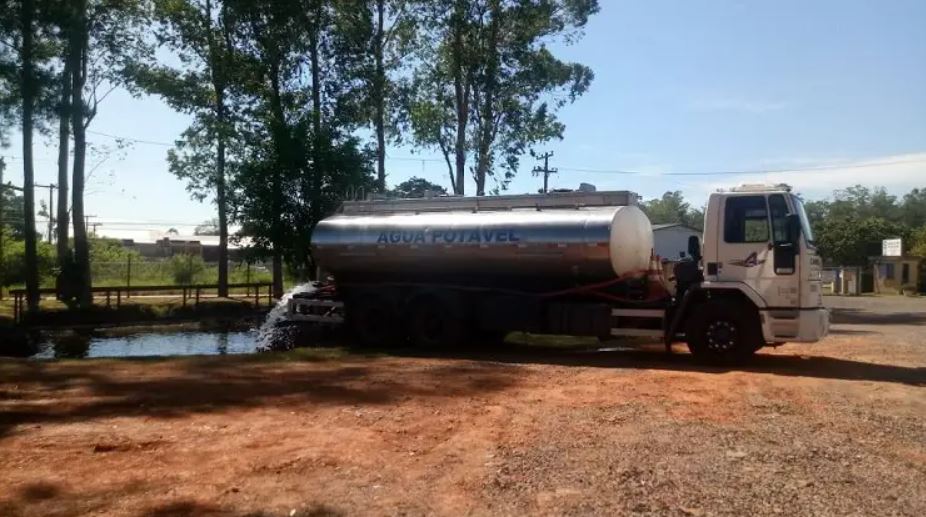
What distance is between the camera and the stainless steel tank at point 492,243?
47.5 ft

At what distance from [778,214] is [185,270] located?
3678cm

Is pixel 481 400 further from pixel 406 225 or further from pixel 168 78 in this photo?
pixel 168 78

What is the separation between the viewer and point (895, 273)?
179 feet

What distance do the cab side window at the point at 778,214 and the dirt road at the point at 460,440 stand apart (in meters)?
2.12

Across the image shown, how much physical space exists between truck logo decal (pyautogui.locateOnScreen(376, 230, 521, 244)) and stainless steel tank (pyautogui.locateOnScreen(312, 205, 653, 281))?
0.02m

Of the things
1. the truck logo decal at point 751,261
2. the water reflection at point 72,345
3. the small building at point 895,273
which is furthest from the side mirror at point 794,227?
the small building at point 895,273

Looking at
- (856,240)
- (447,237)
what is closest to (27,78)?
(447,237)

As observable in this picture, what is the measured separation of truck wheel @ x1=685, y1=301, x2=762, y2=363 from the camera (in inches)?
519

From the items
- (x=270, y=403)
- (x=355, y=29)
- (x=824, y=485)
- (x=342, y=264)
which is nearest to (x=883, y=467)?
(x=824, y=485)

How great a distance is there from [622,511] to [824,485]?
5.75ft

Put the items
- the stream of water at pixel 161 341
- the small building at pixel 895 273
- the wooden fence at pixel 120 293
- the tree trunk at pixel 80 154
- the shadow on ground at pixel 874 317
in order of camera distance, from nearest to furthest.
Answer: the stream of water at pixel 161 341 < the shadow on ground at pixel 874 317 < the wooden fence at pixel 120 293 < the tree trunk at pixel 80 154 < the small building at pixel 895 273

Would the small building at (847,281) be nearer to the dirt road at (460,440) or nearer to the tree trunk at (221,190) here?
the tree trunk at (221,190)

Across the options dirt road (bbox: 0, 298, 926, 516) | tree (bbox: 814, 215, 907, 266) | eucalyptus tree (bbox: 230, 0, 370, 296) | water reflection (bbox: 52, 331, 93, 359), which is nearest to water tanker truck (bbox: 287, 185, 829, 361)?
dirt road (bbox: 0, 298, 926, 516)

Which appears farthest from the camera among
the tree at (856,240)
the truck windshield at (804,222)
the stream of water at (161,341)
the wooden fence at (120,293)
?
the tree at (856,240)
